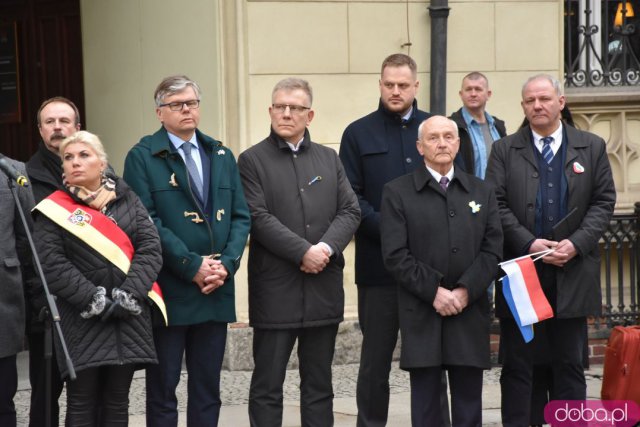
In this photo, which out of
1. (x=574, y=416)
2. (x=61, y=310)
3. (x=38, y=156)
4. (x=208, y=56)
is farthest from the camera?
(x=208, y=56)

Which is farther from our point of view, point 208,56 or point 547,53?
point 547,53

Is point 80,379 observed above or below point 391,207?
below

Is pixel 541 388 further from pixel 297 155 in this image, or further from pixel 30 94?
pixel 30 94

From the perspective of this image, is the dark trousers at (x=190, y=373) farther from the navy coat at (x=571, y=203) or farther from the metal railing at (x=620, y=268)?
the metal railing at (x=620, y=268)

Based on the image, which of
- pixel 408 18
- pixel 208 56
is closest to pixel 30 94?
pixel 208 56

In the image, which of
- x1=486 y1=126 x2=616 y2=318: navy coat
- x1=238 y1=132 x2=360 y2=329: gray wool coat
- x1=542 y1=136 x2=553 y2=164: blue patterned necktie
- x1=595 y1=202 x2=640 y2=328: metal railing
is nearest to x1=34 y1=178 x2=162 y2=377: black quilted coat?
x1=238 y1=132 x2=360 y2=329: gray wool coat

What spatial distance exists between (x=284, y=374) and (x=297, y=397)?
1817 millimetres

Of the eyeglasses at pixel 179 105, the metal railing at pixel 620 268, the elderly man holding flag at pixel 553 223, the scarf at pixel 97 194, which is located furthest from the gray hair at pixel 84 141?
the metal railing at pixel 620 268

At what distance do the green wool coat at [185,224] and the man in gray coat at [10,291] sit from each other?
2.11ft

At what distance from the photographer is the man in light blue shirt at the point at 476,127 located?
881 centimetres

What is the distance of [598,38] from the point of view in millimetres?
10828

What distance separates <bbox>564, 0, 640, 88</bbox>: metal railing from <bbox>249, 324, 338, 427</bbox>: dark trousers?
14.2 feet

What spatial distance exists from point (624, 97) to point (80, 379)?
5854mm

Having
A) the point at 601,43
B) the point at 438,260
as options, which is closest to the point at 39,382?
the point at 438,260
